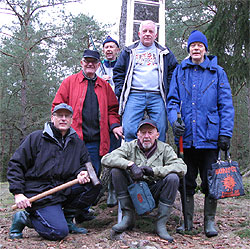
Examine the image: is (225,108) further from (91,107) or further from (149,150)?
(91,107)

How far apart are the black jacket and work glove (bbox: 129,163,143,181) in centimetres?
78

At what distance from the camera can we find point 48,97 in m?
18.3

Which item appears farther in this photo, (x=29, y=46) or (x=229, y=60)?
(x=29, y=46)

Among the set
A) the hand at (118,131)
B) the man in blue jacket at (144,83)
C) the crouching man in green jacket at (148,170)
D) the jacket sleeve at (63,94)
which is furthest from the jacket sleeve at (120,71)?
the crouching man in green jacket at (148,170)

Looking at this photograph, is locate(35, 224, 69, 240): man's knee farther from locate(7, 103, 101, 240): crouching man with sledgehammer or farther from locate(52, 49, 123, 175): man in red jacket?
locate(52, 49, 123, 175): man in red jacket

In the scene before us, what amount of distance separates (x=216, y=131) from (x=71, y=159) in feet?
6.62

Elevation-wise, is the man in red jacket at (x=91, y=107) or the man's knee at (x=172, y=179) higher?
the man in red jacket at (x=91, y=107)

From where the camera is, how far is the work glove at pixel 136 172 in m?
3.84

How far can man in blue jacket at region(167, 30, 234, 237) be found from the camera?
4203 millimetres

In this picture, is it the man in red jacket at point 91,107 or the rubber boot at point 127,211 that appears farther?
the man in red jacket at point 91,107

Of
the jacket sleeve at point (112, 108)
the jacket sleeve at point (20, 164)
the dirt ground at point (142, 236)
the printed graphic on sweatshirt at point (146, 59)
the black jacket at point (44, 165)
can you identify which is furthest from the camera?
the jacket sleeve at point (112, 108)

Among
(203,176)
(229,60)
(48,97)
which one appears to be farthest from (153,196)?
(48,97)

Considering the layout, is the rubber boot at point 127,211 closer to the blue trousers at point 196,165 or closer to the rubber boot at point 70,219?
the rubber boot at point 70,219

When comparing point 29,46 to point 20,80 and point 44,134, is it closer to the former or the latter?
point 20,80
